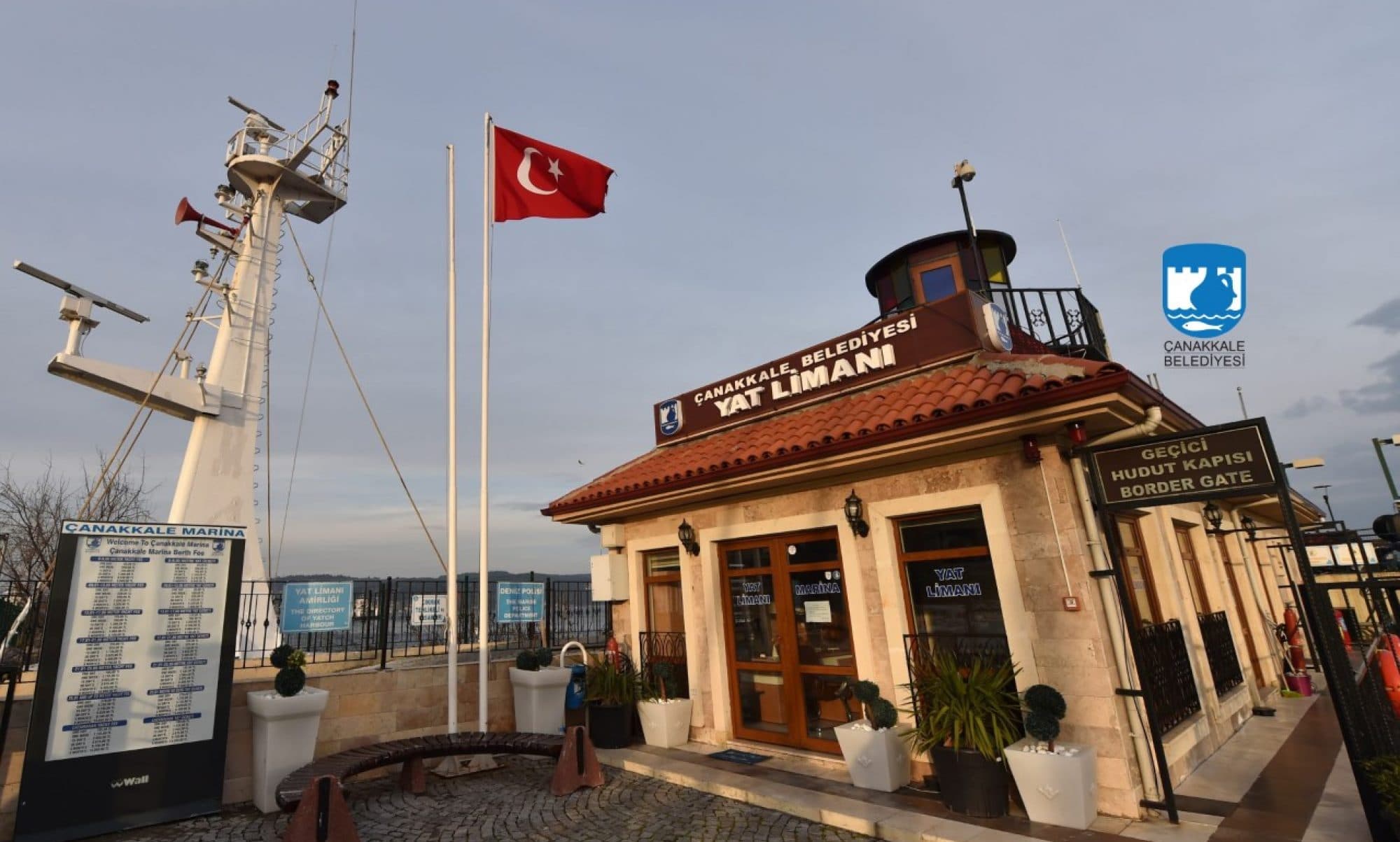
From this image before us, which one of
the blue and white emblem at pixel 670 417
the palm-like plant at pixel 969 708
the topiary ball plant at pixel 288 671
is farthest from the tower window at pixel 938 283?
the topiary ball plant at pixel 288 671

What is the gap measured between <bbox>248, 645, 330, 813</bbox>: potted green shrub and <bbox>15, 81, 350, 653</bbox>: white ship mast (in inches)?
82.0

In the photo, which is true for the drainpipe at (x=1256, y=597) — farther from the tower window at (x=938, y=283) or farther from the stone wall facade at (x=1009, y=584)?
the tower window at (x=938, y=283)

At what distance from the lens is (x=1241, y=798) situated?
515cm

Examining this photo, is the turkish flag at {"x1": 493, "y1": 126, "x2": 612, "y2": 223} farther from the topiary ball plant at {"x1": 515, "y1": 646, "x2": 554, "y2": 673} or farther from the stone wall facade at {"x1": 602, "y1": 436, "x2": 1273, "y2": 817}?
the topiary ball plant at {"x1": 515, "y1": 646, "x2": 554, "y2": 673}

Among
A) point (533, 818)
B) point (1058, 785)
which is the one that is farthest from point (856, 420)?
point (533, 818)

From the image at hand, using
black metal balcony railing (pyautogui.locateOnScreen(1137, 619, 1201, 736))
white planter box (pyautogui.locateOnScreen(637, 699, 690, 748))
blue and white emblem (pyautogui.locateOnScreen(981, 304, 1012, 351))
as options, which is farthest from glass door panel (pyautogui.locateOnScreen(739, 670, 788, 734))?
blue and white emblem (pyautogui.locateOnScreen(981, 304, 1012, 351))

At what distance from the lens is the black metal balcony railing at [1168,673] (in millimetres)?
5707

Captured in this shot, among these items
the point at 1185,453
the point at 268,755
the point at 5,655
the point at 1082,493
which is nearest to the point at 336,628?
the point at 268,755

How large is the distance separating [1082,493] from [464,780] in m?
7.11

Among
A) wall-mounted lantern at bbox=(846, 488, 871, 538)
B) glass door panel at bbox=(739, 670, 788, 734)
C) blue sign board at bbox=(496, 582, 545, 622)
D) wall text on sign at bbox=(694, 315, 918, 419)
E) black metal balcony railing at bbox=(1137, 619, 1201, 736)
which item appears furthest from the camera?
blue sign board at bbox=(496, 582, 545, 622)

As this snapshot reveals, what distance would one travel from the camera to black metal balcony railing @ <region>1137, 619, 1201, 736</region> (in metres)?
5.71

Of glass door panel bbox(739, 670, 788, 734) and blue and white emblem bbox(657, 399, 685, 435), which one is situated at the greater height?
blue and white emblem bbox(657, 399, 685, 435)

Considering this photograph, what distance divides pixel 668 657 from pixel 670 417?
3872 millimetres

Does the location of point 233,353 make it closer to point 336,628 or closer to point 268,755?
point 336,628
